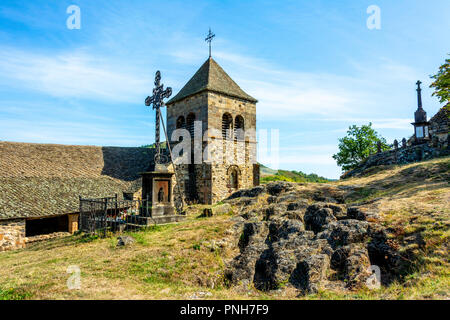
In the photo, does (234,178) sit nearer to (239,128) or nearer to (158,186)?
(239,128)

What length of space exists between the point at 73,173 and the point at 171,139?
746 cm

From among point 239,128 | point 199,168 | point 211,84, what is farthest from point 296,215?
point 211,84

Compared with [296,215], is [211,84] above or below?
above

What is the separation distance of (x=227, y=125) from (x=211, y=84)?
3227mm

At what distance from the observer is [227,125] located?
20547 mm

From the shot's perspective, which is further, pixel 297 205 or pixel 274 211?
pixel 297 205

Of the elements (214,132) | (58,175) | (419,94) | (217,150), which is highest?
(419,94)

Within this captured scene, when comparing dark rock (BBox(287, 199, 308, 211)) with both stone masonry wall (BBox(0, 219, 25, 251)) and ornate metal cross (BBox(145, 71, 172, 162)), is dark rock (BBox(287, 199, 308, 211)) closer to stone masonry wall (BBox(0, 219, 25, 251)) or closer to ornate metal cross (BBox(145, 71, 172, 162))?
ornate metal cross (BBox(145, 71, 172, 162))

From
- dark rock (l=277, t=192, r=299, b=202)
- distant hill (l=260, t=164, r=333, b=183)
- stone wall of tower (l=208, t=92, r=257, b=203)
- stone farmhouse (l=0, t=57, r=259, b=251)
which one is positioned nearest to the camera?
dark rock (l=277, t=192, r=299, b=202)

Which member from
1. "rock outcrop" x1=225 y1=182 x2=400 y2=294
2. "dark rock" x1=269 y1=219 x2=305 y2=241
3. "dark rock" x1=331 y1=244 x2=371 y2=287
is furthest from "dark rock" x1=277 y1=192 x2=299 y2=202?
"dark rock" x1=331 y1=244 x2=371 y2=287

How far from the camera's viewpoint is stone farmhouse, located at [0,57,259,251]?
15.2 metres

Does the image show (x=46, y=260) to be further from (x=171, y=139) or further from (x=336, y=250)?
(x=171, y=139)

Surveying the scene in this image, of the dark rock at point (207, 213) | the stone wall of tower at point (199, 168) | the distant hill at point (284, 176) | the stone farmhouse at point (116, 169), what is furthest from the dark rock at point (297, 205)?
the distant hill at point (284, 176)

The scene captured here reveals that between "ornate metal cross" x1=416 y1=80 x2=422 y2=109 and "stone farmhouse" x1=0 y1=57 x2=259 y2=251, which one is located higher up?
"ornate metal cross" x1=416 y1=80 x2=422 y2=109
